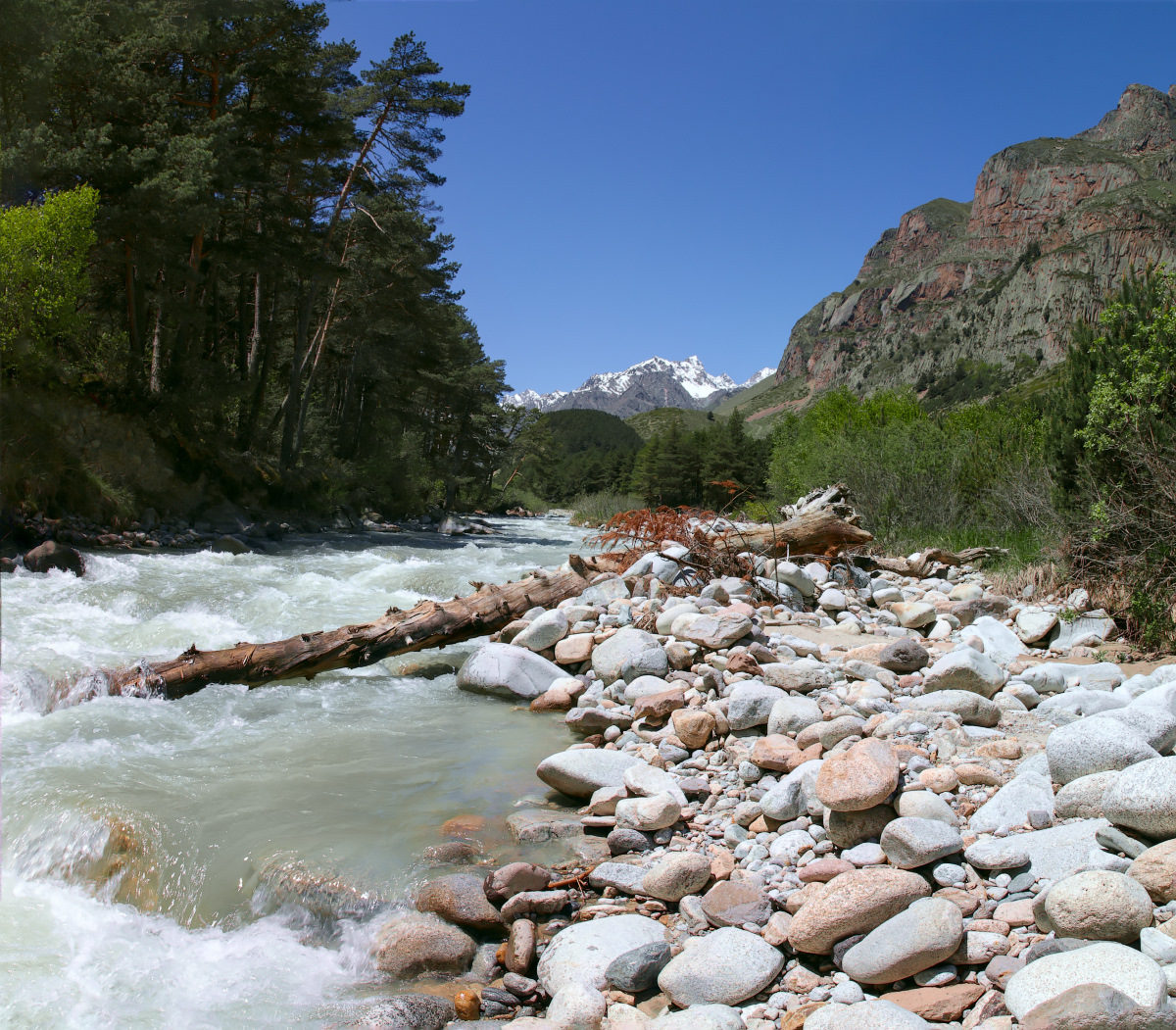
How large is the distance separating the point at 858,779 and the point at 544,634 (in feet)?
13.5

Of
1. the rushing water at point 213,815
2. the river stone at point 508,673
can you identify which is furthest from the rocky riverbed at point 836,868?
A: the river stone at point 508,673

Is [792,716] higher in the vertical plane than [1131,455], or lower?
lower

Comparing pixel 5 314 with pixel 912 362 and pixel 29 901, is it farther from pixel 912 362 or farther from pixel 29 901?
pixel 912 362

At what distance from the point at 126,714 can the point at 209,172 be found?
14.4 metres

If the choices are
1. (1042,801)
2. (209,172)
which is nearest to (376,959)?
(1042,801)

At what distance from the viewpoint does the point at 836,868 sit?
292cm

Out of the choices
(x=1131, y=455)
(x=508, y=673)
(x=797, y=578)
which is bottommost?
(x=508, y=673)

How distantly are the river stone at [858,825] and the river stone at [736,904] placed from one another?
459 mm

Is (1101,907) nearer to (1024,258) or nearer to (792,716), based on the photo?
(792,716)

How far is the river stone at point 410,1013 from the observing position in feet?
8.14

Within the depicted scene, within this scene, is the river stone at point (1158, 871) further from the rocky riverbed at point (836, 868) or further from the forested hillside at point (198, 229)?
the forested hillside at point (198, 229)

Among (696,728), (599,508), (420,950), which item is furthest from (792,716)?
(599,508)

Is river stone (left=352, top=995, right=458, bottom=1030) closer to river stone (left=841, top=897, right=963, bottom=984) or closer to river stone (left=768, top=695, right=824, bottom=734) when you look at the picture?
river stone (left=841, top=897, right=963, bottom=984)

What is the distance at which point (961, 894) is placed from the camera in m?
2.61
